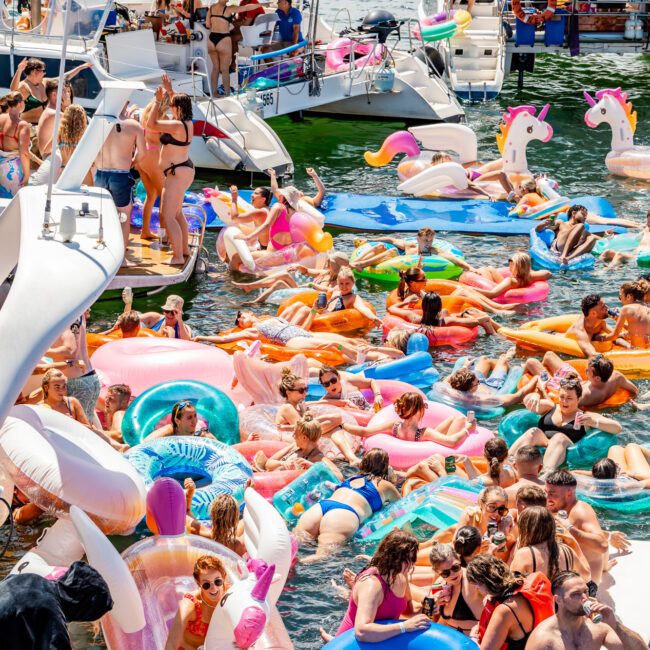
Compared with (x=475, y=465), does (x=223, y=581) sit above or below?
above

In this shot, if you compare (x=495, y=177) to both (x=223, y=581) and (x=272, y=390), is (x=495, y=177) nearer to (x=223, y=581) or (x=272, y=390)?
(x=272, y=390)

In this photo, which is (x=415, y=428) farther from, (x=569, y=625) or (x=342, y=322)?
(x=569, y=625)

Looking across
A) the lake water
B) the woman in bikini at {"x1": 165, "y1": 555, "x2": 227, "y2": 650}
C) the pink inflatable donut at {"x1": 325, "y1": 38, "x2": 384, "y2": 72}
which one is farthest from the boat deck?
the pink inflatable donut at {"x1": 325, "y1": 38, "x2": 384, "y2": 72}

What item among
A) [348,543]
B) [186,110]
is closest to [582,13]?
[186,110]

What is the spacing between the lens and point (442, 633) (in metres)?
6.34

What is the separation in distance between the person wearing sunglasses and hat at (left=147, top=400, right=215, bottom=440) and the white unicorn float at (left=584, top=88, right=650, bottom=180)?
11.7 metres

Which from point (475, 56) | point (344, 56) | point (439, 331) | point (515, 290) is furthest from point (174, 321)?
point (475, 56)

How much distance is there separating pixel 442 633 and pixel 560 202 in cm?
1118

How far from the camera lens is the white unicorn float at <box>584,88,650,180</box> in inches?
742

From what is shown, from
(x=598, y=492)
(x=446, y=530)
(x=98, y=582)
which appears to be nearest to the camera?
(x=98, y=582)

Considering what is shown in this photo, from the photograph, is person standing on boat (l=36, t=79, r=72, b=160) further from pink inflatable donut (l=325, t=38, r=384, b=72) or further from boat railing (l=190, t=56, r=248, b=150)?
pink inflatable donut (l=325, t=38, r=384, b=72)

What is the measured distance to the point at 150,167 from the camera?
1384 cm

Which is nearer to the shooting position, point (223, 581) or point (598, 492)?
point (223, 581)

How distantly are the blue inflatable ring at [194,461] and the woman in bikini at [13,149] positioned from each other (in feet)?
16.4
